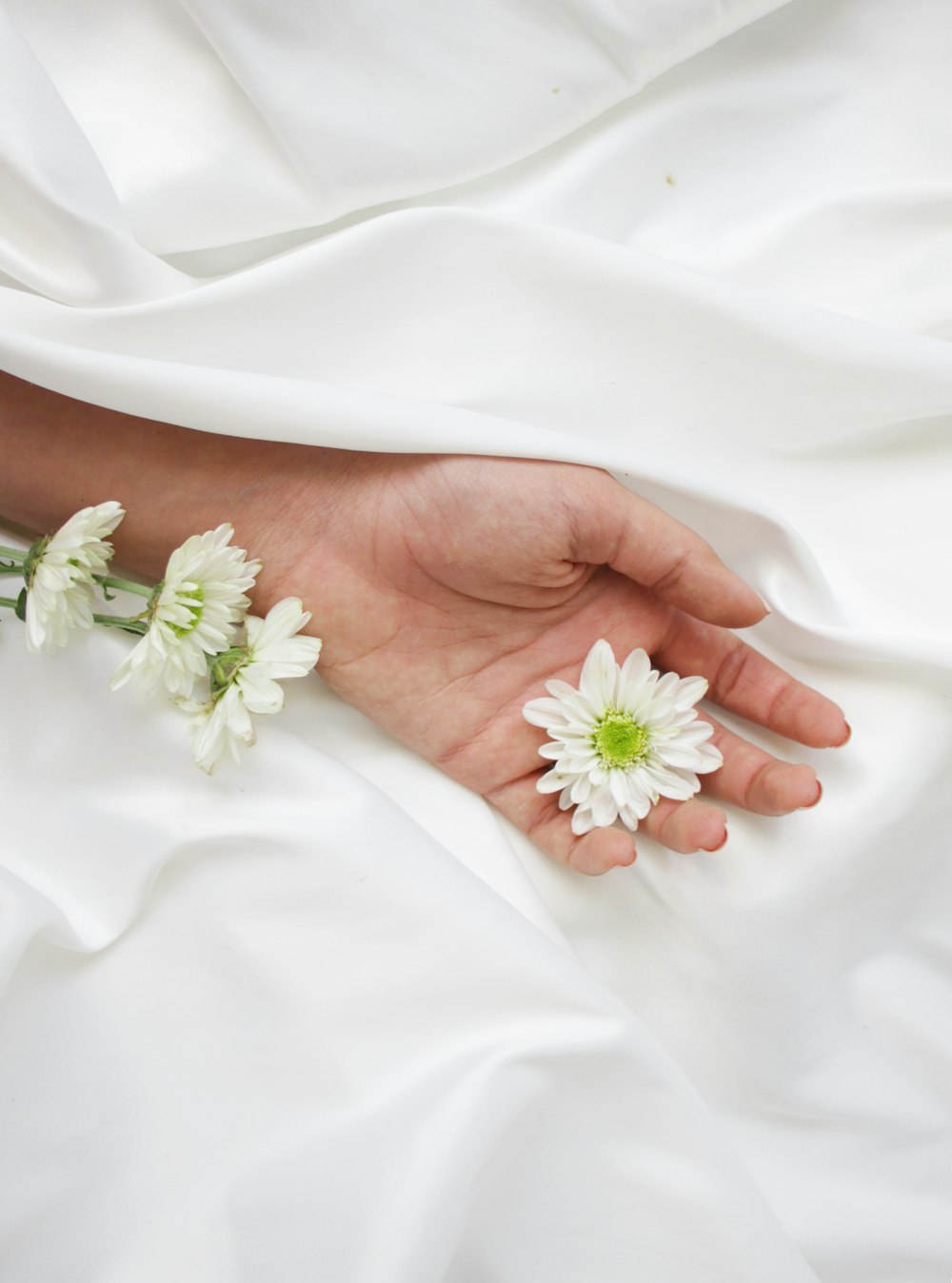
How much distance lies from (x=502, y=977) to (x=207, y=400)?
59cm

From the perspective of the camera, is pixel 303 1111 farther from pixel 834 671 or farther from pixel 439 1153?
pixel 834 671

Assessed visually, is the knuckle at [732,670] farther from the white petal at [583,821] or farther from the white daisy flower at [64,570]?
the white daisy flower at [64,570]

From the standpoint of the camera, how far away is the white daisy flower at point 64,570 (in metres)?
0.80

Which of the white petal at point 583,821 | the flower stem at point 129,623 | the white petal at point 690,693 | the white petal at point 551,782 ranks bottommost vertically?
the white petal at point 583,821

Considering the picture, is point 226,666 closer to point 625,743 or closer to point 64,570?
point 64,570

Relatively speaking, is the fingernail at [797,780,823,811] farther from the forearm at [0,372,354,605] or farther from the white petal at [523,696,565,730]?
the forearm at [0,372,354,605]

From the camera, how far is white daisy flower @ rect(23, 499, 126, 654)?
2.62 ft

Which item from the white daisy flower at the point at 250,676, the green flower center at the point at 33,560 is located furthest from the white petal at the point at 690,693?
the green flower center at the point at 33,560

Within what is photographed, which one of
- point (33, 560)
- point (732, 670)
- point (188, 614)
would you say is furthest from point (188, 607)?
point (732, 670)

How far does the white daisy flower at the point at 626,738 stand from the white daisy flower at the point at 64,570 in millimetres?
418

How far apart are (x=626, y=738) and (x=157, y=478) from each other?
1.80 feet

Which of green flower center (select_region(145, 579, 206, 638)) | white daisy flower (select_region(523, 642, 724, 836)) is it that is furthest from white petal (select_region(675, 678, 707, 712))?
green flower center (select_region(145, 579, 206, 638))

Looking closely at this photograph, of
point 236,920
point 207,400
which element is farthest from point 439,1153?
point 207,400

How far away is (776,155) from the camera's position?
106cm
